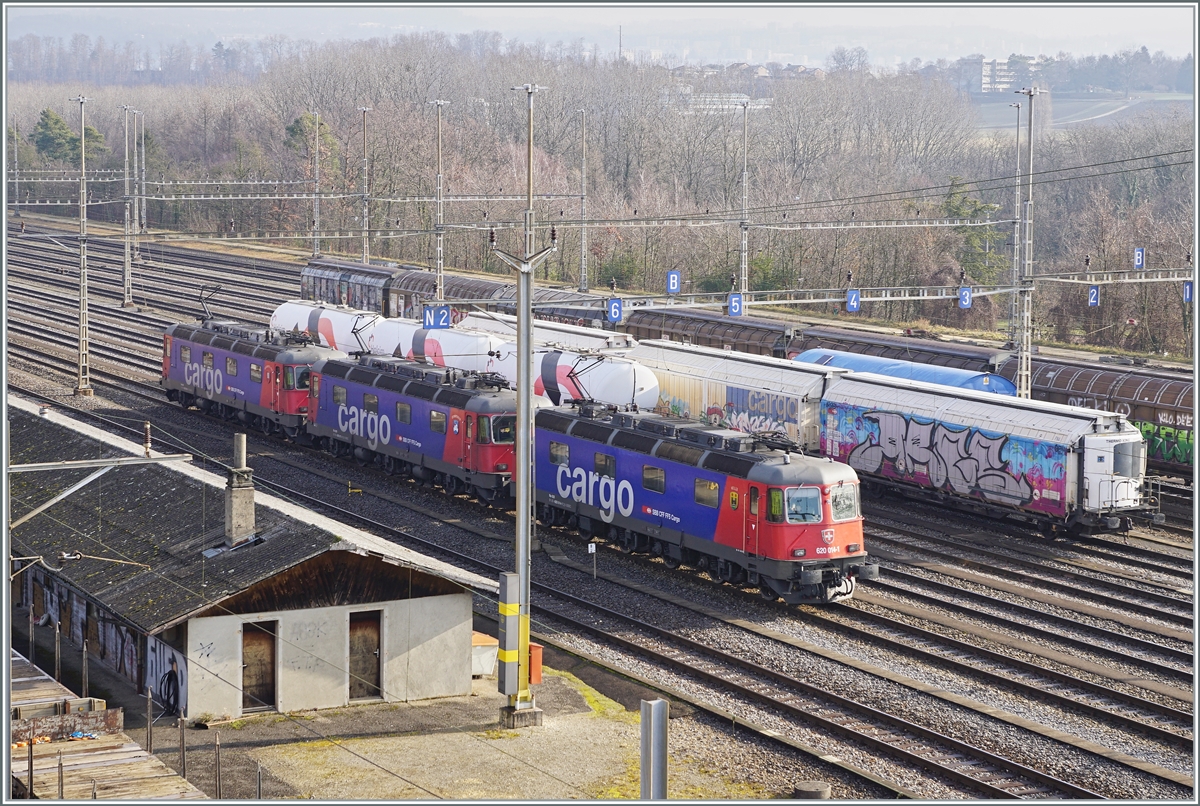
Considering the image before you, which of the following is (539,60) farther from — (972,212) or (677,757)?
(677,757)

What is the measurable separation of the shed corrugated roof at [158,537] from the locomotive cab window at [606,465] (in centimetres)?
689

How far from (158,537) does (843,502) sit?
13.6 metres

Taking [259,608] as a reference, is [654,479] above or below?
above

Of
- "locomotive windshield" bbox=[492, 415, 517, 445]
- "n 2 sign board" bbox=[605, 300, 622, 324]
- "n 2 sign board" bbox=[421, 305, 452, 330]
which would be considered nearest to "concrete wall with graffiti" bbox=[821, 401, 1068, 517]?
"n 2 sign board" bbox=[605, 300, 622, 324]

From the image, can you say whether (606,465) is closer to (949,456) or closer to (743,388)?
(949,456)

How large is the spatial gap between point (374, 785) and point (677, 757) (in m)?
4.58

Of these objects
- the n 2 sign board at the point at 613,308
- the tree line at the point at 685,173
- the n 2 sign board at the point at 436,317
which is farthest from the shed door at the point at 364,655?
the tree line at the point at 685,173

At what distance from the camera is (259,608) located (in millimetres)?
23531

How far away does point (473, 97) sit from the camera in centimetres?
14338

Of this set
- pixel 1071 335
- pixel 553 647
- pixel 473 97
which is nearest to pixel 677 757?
pixel 553 647

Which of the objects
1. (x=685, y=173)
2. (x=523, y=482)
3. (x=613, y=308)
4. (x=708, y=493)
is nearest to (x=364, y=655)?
(x=523, y=482)

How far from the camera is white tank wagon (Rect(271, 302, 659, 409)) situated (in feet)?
141

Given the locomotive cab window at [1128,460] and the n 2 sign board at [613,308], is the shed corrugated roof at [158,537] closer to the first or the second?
the n 2 sign board at [613,308]

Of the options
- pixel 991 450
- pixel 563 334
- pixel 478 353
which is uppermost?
pixel 563 334
